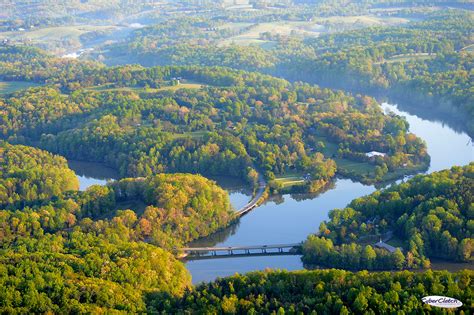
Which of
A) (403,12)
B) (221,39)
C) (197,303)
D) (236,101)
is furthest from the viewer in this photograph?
(403,12)

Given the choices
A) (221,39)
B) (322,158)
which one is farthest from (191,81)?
(221,39)

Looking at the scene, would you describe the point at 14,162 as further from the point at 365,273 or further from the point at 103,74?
the point at 365,273

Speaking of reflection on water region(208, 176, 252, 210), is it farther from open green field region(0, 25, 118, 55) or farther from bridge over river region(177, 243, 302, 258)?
open green field region(0, 25, 118, 55)

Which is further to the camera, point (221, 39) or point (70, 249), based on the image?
point (221, 39)

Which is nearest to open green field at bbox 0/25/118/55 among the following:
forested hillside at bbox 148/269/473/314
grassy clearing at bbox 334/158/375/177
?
grassy clearing at bbox 334/158/375/177

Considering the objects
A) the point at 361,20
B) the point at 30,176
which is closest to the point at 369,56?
the point at 361,20

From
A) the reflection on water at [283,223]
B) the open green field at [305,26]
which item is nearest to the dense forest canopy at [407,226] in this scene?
the reflection on water at [283,223]
